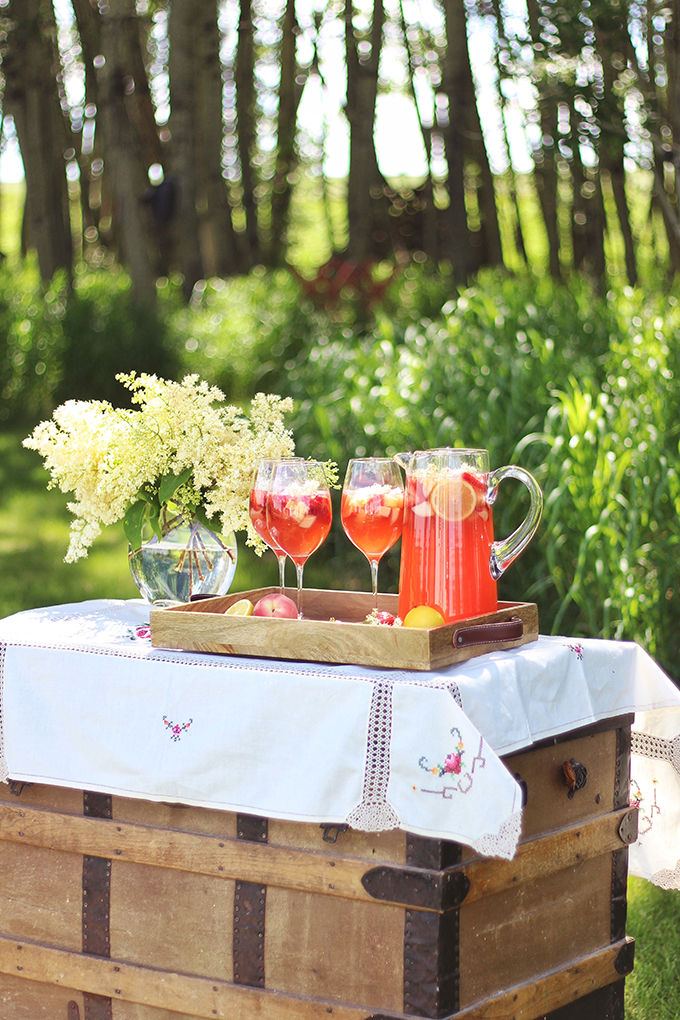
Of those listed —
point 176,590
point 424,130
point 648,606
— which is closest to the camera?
point 176,590

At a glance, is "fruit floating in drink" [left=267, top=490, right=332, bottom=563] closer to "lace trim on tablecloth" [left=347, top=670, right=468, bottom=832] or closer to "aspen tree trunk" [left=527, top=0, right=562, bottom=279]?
"lace trim on tablecloth" [left=347, top=670, right=468, bottom=832]

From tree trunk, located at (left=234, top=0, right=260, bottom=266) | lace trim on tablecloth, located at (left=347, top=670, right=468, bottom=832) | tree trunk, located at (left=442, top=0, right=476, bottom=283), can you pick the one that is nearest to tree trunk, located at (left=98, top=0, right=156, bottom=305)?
tree trunk, located at (left=442, top=0, right=476, bottom=283)

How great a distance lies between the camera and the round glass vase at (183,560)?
2459 mm

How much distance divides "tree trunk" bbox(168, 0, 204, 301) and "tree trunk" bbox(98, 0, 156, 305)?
454mm

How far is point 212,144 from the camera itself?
11695 millimetres

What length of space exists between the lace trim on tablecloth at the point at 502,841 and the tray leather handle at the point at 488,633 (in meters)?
0.32

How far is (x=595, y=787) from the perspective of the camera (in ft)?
7.40

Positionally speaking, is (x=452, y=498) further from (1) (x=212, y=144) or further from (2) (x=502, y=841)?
(1) (x=212, y=144)

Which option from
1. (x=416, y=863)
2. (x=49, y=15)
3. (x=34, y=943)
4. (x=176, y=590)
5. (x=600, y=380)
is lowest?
(x=34, y=943)

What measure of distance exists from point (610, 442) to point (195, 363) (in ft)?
18.8

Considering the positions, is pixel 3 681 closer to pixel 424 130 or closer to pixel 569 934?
pixel 569 934

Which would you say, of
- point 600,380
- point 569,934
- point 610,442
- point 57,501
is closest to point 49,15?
point 57,501

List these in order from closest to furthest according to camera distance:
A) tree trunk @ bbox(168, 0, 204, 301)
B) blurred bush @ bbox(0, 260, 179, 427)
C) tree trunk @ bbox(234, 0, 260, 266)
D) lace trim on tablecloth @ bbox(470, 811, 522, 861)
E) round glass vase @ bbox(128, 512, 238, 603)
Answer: lace trim on tablecloth @ bbox(470, 811, 522, 861), round glass vase @ bbox(128, 512, 238, 603), blurred bush @ bbox(0, 260, 179, 427), tree trunk @ bbox(168, 0, 204, 301), tree trunk @ bbox(234, 0, 260, 266)

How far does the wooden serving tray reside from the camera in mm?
1906
